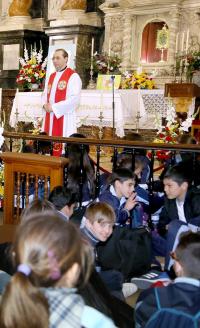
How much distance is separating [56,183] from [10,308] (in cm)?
279

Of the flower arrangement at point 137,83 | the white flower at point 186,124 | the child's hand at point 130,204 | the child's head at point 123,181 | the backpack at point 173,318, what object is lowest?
the backpack at point 173,318

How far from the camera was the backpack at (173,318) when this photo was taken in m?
1.96

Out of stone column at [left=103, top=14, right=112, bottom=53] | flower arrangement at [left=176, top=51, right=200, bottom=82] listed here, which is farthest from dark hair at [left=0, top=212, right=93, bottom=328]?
stone column at [left=103, top=14, right=112, bottom=53]

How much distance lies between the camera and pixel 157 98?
8984 millimetres

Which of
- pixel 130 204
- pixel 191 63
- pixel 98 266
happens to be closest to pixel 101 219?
pixel 98 266

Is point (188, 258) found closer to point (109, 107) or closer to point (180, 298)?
point (180, 298)

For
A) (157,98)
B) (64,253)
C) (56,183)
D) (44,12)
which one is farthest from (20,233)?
(44,12)

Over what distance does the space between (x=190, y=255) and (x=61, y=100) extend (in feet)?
14.1

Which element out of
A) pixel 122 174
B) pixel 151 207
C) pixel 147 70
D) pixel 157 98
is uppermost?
pixel 147 70

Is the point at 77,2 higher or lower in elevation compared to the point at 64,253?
higher

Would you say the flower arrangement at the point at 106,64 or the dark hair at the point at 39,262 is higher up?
the flower arrangement at the point at 106,64

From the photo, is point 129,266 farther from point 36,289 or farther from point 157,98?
point 157,98

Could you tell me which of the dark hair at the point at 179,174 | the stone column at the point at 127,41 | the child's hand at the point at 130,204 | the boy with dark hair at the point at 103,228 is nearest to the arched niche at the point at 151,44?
the stone column at the point at 127,41

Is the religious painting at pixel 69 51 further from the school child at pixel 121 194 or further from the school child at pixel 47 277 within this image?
the school child at pixel 47 277
